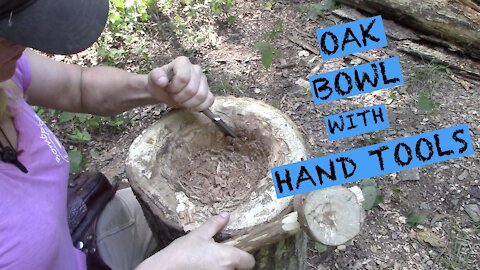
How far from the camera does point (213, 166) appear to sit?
66.7 inches

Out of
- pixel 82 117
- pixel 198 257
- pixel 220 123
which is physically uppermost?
pixel 220 123

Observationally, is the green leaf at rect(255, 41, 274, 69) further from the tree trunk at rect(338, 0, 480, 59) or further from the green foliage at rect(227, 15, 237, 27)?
the tree trunk at rect(338, 0, 480, 59)

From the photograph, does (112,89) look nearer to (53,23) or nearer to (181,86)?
(181,86)

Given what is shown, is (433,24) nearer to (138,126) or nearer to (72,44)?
(138,126)

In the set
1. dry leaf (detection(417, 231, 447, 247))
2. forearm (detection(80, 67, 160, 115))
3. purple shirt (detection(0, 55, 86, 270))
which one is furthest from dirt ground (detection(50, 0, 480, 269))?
purple shirt (detection(0, 55, 86, 270))

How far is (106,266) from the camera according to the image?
1491 mm

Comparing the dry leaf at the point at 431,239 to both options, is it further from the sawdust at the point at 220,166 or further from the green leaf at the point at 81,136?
the green leaf at the point at 81,136

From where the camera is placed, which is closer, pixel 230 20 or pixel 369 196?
pixel 369 196

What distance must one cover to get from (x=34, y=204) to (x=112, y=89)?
0.57 meters

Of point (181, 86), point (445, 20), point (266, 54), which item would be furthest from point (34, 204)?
point (445, 20)

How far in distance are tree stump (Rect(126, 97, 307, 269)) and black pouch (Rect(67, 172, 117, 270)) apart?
17 centimetres

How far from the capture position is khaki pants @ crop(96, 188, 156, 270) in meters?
1.57

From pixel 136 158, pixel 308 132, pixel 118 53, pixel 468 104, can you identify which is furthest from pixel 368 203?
pixel 118 53

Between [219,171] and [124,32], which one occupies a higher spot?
[124,32]
